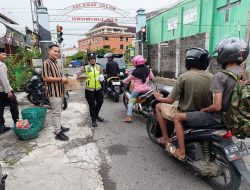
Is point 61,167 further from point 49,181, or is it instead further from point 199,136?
point 199,136

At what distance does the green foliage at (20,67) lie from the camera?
29.1 ft

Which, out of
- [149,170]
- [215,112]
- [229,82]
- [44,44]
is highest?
[44,44]

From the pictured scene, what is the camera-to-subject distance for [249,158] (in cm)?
336

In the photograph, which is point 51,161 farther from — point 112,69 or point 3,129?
point 112,69

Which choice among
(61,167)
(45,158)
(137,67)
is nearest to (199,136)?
(61,167)

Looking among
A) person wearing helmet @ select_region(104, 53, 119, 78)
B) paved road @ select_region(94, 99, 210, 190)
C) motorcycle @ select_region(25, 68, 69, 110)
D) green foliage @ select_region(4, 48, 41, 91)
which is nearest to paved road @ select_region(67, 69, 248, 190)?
paved road @ select_region(94, 99, 210, 190)

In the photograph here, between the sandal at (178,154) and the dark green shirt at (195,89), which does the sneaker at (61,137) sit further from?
the dark green shirt at (195,89)

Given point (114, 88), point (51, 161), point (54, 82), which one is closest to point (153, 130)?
point (51, 161)

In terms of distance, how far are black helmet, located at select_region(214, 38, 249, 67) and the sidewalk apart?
2.16 metres

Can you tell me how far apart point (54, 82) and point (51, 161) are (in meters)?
1.43

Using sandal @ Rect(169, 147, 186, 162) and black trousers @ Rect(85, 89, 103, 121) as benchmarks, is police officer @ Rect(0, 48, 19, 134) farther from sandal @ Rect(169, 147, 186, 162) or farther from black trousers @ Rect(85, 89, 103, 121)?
sandal @ Rect(169, 147, 186, 162)

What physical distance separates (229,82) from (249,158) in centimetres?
168

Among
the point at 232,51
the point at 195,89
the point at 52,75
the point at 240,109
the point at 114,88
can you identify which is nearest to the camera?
the point at 240,109

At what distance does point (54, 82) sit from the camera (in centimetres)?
403
